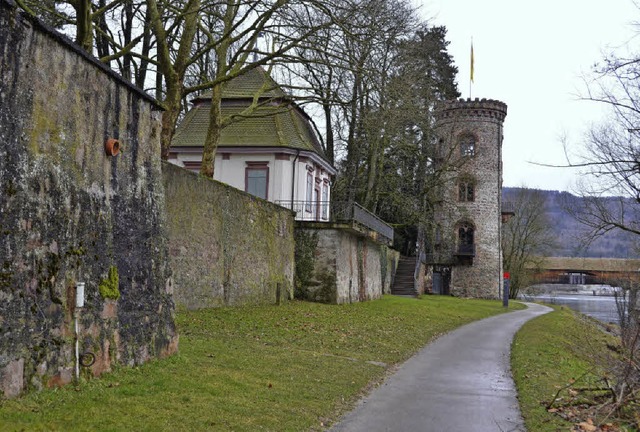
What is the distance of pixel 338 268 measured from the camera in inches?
1104

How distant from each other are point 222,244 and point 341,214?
10.5 meters

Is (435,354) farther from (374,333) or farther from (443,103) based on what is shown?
(443,103)

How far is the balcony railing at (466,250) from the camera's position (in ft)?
170

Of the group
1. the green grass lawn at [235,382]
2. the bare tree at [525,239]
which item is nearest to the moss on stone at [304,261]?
the green grass lawn at [235,382]

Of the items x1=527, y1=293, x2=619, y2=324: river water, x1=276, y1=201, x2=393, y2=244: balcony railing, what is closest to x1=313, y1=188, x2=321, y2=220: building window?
x1=276, y1=201, x2=393, y2=244: balcony railing

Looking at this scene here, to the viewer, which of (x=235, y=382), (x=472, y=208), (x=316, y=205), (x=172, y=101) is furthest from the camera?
(x=472, y=208)

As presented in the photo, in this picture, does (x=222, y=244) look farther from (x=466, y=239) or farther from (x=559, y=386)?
(x=466, y=239)

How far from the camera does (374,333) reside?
19219 mm

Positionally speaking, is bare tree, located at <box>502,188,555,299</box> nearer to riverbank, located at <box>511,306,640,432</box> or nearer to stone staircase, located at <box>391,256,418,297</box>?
stone staircase, located at <box>391,256,418,297</box>

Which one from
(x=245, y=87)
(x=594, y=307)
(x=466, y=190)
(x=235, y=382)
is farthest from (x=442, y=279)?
(x=235, y=382)

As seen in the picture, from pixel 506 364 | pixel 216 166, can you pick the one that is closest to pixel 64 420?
pixel 506 364

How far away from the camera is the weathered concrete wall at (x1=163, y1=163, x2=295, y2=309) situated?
18094 mm

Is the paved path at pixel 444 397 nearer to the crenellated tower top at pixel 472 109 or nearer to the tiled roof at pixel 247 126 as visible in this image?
the tiled roof at pixel 247 126

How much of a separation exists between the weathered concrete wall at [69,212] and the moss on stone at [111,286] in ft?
0.14
